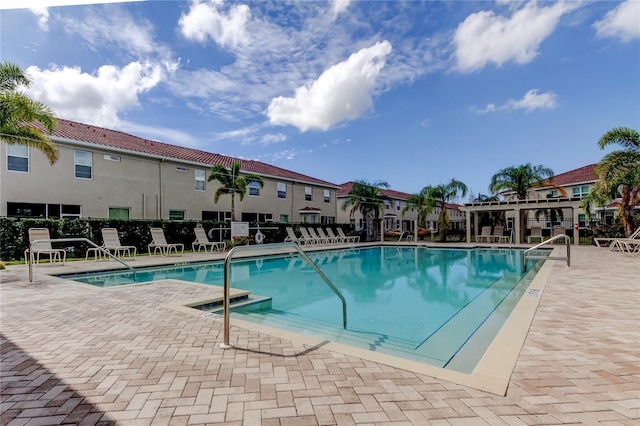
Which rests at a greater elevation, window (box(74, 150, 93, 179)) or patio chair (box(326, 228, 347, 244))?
window (box(74, 150, 93, 179))

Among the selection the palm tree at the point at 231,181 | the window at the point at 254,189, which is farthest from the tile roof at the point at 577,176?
the palm tree at the point at 231,181

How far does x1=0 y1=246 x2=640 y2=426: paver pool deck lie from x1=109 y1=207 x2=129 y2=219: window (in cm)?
1348

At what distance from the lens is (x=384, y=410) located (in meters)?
2.31

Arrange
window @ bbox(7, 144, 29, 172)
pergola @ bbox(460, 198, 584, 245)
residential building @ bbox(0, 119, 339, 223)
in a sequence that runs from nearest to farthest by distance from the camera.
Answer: window @ bbox(7, 144, 29, 172) → residential building @ bbox(0, 119, 339, 223) → pergola @ bbox(460, 198, 584, 245)

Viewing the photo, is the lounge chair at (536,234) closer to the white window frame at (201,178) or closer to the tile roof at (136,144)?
the tile roof at (136,144)

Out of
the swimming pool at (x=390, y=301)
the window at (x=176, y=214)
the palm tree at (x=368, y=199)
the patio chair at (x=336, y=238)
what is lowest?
the swimming pool at (x=390, y=301)

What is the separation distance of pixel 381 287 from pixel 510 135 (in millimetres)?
21342

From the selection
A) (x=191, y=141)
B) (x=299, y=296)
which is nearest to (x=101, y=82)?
(x=299, y=296)

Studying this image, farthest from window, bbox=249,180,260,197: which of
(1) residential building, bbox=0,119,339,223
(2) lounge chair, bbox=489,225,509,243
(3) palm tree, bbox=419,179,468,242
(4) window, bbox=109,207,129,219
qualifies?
(2) lounge chair, bbox=489,225,509,243

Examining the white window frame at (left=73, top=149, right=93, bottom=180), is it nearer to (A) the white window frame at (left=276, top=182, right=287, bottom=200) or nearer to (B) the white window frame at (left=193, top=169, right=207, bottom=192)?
(B) the white window frame at (left=193, top=169, right=207, bottom=192)

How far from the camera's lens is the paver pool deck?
2.27 meters

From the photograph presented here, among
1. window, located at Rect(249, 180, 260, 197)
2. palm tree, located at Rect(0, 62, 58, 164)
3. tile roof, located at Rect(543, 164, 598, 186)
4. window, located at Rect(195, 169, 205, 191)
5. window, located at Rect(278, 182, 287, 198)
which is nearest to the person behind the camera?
palm tree, located at Rect(0, 62, 58, 164)

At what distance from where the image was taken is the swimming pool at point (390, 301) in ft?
15.4

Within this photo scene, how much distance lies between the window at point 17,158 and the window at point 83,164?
1821 mm
